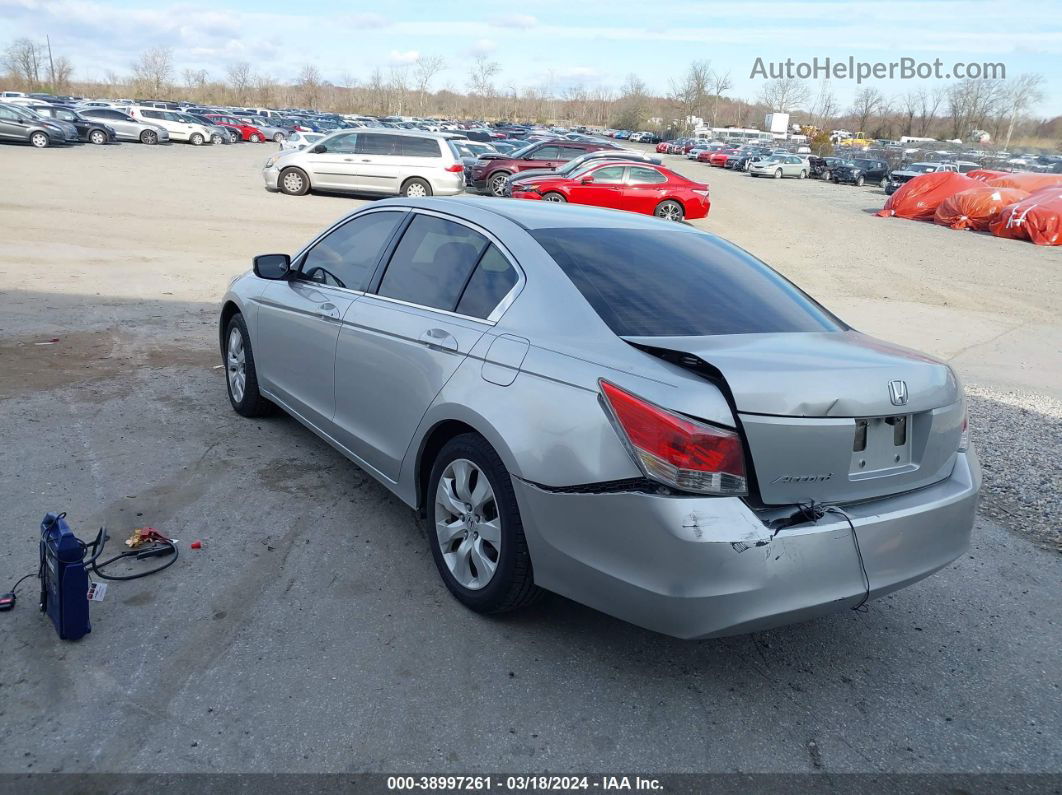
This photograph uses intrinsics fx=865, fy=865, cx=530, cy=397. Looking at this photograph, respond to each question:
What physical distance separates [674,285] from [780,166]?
5052 cm

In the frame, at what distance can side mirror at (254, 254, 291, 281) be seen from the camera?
5.06 m

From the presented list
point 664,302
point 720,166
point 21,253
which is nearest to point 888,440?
point 664,302

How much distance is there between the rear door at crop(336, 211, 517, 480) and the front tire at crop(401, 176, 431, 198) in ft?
58.0

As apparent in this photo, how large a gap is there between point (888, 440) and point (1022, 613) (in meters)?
1.50

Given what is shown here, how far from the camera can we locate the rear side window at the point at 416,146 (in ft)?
70.9

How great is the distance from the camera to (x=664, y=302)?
11.4 feet

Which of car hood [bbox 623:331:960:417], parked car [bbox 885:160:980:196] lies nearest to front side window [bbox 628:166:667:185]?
car hood [bbox 623:331:960:417]

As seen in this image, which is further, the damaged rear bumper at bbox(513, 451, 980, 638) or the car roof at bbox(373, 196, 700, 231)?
the car roof at bbox(373, 196, 700, 231)

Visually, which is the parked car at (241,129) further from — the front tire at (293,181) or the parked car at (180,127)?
the front tire at (293,181)

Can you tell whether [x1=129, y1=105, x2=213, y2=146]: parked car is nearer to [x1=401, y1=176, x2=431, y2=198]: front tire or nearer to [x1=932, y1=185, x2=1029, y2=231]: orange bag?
[x1=401, y1=176, x2=431, y2=198]: front tire

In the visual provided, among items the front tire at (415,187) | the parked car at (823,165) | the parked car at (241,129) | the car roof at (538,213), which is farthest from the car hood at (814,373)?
the parked car at (241,129)

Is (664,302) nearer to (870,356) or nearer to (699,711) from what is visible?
(870,356)

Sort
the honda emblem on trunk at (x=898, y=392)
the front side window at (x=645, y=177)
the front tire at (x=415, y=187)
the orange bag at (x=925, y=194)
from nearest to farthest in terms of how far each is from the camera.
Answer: the honda emblem on trunk at (x=898, y=392)
the front side window at (x=645, y=177)
the front tire at (x=415, y=187)
the orange bag at (x=925, y=194)

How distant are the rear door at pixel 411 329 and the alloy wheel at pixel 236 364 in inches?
60.9
